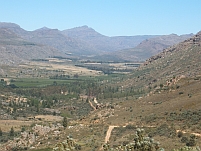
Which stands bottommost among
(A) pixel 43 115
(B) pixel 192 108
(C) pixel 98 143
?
(A) pixel 43 115

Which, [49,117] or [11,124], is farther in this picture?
[49,117]

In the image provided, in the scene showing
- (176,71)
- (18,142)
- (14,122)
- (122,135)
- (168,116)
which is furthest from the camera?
(176,71)

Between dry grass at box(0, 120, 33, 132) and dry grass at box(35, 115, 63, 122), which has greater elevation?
dry grass at box(0, 120, 33, 132)

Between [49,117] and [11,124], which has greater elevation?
[11,124]

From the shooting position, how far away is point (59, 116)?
144 metres

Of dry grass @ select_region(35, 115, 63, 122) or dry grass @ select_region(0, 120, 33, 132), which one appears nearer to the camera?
dry grass @ select_region(0, 120, 33, 132)

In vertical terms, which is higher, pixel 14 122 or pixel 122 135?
pixel 122 135

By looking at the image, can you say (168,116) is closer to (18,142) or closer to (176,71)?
(18,142)

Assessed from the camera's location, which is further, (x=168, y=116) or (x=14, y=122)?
(x=14, y=122)

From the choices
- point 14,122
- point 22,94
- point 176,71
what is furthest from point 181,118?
point 22,94

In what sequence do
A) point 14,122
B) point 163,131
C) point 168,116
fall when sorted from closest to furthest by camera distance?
point 163,131
point 168,116
point 14,122

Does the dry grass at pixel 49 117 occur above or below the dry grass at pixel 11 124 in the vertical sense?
below

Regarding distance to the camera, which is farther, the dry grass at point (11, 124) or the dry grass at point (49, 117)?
the dry grass at point (49, 117)

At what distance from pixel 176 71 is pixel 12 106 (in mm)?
97853
